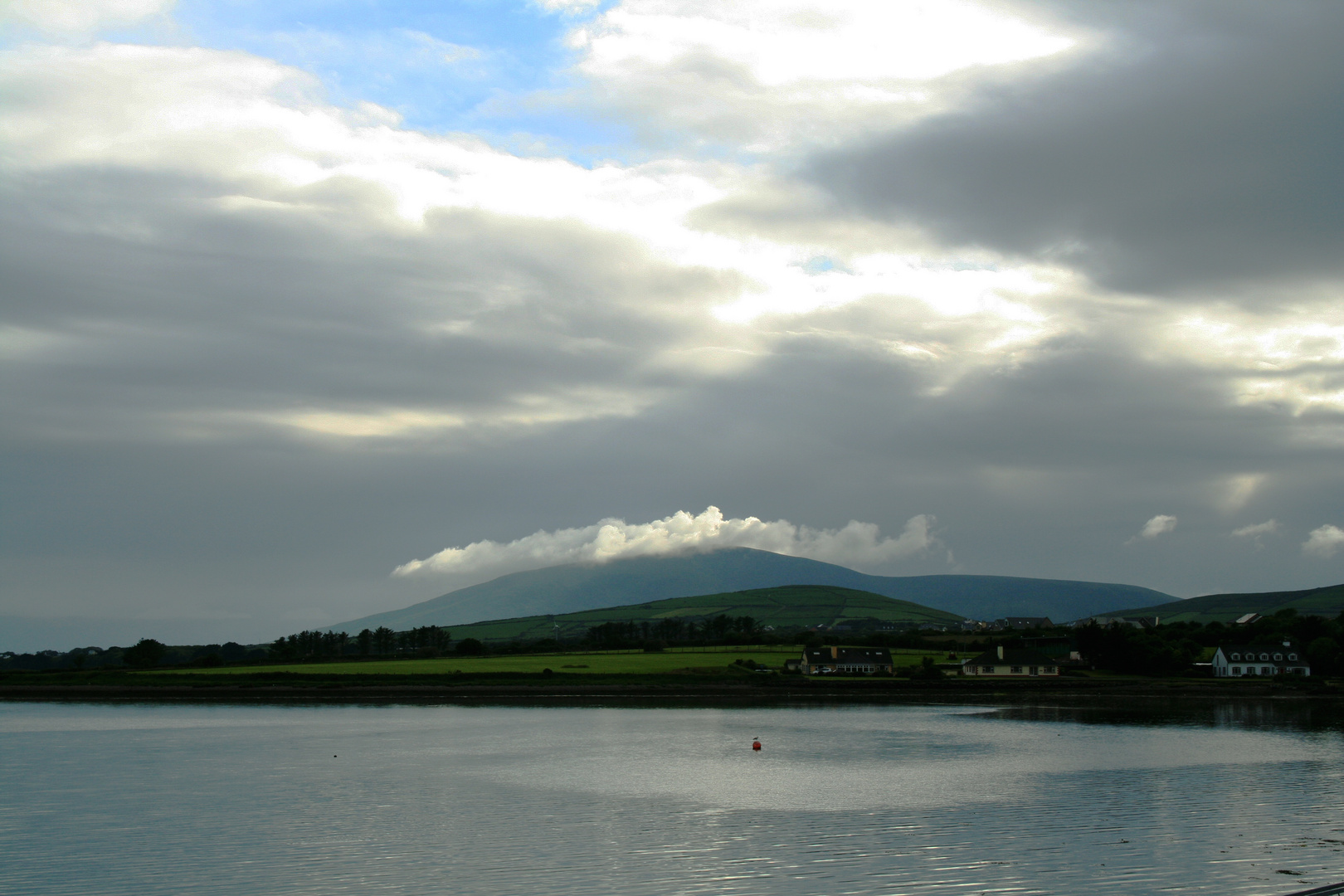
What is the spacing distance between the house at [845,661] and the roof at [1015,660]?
10599 mm

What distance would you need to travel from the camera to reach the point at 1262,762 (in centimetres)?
4950

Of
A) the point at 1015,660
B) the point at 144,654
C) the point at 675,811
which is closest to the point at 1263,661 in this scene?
the point at 1015,660

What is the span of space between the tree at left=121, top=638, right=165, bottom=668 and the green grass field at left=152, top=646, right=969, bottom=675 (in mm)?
18501

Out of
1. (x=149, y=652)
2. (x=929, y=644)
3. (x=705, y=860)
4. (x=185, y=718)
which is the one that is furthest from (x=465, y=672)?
(x=705, y=860)

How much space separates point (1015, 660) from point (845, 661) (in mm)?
20030

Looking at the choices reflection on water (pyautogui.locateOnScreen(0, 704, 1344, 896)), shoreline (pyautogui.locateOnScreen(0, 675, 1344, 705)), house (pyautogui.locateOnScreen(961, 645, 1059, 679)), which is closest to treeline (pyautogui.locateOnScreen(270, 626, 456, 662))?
shoreline (pyautogui.locateOnScreen(0, 675, 1344, 705))

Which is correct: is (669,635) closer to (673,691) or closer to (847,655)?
(847,655)

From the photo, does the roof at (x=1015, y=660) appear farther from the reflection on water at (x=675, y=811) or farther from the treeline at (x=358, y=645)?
the treeline at (x=358, y=645)

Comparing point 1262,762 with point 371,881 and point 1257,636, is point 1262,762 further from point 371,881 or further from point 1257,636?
point 1257,636

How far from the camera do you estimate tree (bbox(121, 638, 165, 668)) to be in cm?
14900

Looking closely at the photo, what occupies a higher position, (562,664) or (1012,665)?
(562,664)

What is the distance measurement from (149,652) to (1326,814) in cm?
15190

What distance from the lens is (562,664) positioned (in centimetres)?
12631

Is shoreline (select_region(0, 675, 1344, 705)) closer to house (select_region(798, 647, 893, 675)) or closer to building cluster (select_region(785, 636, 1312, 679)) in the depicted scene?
building cluster (select_region(785, 636, 1312, 679))
